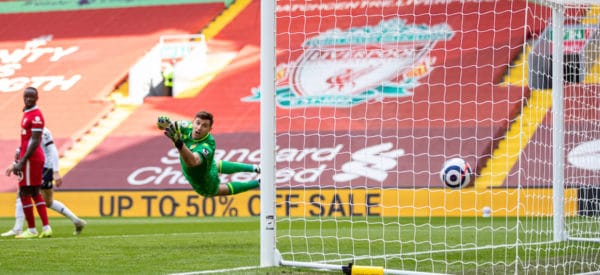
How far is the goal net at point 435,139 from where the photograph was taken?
971 centimetres

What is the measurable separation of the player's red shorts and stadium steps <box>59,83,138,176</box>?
12543 mm

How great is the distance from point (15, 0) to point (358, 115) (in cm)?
1389

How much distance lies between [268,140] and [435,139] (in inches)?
535

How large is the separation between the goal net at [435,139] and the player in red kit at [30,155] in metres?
2.68

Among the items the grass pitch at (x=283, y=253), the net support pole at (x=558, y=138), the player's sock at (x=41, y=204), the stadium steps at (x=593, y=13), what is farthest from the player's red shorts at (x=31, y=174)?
the stadium steps at (x=593, y=13)

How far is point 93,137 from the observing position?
2477 cm

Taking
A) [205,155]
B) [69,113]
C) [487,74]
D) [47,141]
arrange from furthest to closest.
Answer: [69,113]
[487,74]
[47,141]
[205,155]

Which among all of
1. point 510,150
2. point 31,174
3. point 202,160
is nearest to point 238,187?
point 202,160

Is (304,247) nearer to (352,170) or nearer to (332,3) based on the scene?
(352,170)

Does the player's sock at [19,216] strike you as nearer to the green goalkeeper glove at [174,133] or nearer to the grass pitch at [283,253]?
the grass pitch at [283,253]

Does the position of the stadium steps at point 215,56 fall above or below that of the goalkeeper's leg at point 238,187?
above

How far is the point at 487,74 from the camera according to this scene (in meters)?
22.3

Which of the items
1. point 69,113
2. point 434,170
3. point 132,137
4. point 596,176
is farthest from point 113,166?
point 596,176

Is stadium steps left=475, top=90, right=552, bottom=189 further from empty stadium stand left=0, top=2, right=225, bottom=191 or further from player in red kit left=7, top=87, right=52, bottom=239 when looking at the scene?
empty stadium stand left=0, top=2, right=225, bottom=191
